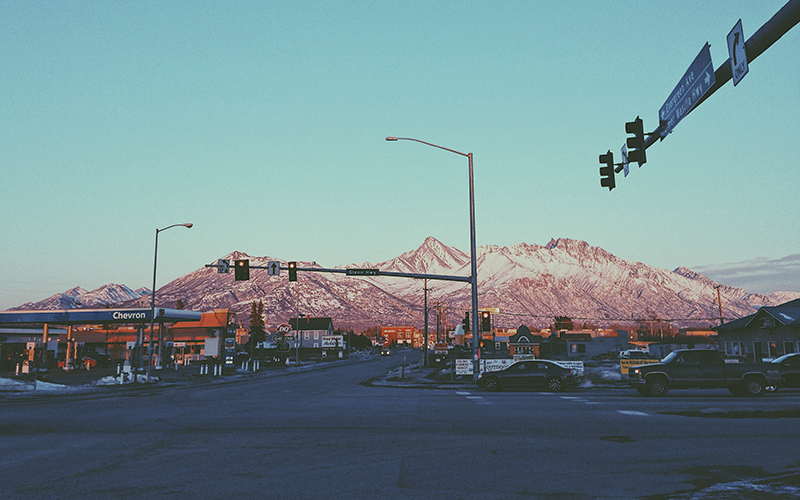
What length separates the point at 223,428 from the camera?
13.5 metres

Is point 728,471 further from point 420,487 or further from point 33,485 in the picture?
point 33,485

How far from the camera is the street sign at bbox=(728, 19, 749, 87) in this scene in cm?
967

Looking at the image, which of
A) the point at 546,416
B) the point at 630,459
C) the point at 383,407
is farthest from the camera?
the point at 383,407

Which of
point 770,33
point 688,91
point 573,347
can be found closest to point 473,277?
point 688,91

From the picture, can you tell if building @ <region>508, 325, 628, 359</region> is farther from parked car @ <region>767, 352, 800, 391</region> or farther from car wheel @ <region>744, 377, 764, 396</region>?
car wheel @ <region>744, 377, 764, 396</region>

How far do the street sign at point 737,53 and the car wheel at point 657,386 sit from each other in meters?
15.0

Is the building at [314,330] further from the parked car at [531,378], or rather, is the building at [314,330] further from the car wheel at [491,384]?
the parked car at [531,378]

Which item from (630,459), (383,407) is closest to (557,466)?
(630,459)

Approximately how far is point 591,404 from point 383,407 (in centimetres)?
628

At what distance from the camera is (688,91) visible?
1246 centimetres

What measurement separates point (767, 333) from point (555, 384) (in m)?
33.4

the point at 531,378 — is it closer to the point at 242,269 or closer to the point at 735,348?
the point at 242,269

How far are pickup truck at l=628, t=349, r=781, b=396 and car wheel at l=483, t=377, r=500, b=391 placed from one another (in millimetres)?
6392

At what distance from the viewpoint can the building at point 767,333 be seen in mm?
46531
